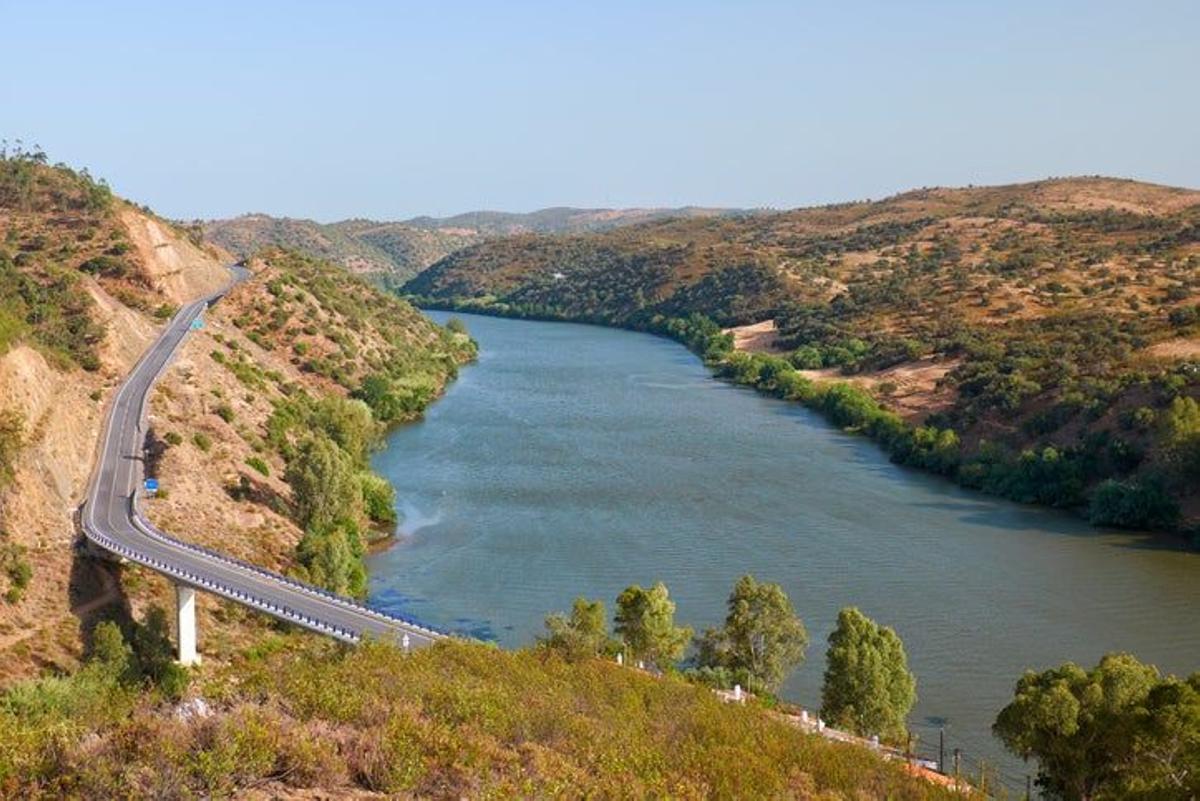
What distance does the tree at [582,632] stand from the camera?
88.3 feet

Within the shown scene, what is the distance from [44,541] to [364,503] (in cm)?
1660

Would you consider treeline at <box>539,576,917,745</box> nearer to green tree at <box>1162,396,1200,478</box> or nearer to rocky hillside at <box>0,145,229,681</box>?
rocky hillside at <box>0,145,229,681</box>

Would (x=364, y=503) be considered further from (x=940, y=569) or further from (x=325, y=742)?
(x=325, y=742)

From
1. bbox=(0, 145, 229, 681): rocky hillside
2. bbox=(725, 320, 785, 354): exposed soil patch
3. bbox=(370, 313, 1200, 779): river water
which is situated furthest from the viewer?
bbox=(725, 320, 785, 354): exposed soil patch

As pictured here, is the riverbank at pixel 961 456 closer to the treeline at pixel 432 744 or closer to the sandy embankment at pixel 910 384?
the sandy embankment at pixel 910 384

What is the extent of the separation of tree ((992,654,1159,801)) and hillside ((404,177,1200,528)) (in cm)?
2884

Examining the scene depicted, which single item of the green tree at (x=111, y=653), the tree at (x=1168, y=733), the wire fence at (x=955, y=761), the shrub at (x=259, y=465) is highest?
the tree at (x=1168, y=733)

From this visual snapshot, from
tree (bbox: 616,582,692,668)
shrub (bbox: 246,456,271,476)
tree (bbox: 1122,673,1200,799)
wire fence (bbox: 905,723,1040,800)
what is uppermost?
tree (bbox: 1122,673,1200,799)

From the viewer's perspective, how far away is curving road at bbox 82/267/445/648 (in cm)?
2967

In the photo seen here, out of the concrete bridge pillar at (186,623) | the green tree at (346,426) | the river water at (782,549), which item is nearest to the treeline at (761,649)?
the river water at (782,549)

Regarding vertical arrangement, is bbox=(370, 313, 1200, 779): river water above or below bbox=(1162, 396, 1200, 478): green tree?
below

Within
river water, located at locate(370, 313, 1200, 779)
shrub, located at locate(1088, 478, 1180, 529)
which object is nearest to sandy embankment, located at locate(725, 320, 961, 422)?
river water, located at locate(370, 313, 1200, 779)

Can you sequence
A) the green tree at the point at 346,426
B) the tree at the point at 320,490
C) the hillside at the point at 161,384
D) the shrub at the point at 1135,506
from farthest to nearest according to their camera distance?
the green tree at the point at 346,426 < the shrub at the point at 1135,506 < the tree at the point at 320,490 < the hillside at the point at 161,384

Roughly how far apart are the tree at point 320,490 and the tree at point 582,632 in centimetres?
1732
